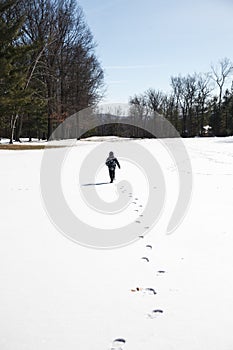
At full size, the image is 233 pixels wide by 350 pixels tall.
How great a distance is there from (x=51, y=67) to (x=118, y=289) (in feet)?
111

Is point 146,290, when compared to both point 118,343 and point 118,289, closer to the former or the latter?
point 118,289

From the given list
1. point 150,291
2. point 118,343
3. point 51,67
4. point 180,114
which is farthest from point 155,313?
point 180,114

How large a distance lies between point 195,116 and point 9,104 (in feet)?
169

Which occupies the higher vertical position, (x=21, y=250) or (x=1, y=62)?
(x=1, y=62)

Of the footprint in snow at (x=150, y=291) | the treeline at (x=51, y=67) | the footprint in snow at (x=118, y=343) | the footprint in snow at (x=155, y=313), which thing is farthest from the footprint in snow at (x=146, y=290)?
the treeline at (x=51, y=67)

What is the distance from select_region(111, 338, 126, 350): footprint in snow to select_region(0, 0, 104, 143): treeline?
919 inches

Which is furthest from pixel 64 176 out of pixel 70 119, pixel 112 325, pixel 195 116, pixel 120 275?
pixel 195 116

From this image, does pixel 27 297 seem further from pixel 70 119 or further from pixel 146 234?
pixel 70 119

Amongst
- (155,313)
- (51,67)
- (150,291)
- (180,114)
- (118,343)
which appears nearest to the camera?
(118,343)

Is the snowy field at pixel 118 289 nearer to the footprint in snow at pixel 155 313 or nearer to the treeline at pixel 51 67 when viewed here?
the footprint in snow at pixel 155 313

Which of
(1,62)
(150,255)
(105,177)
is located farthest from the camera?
(1,62)

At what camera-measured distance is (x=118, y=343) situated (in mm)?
2508

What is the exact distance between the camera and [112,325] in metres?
2.75

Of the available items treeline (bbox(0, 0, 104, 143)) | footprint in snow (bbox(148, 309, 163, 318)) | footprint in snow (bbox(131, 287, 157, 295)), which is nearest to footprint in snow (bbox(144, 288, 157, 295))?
footprint in snow (bbox(131, 287, 157, 295))
